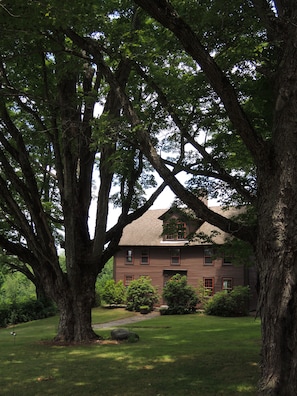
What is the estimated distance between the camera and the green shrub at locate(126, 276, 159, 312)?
36375mm

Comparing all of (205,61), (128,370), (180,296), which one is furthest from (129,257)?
(205,61)

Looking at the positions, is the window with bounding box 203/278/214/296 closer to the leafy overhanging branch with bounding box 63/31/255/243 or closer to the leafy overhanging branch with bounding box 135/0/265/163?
the leafy overhanging branch with bounding box 63/31/255/243

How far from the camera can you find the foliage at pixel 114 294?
39.3 m

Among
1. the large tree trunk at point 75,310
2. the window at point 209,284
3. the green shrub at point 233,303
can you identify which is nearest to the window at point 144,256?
the window at point 209,284

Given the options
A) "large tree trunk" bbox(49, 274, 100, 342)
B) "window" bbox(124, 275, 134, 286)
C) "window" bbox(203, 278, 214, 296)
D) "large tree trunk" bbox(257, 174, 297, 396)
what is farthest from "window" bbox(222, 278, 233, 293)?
"large tree trunk" bbox(257, 174, 297, 396)

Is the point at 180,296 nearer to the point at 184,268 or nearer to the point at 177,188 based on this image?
the point at 184,268

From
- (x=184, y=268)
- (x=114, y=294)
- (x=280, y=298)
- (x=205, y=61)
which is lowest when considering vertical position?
(x=114, y=294)

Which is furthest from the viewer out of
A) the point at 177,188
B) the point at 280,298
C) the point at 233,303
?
the point at 233,303

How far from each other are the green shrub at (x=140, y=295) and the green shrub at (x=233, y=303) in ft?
20.6

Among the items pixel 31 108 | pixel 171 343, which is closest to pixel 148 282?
pixel 171 343

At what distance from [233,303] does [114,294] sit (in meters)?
12.5

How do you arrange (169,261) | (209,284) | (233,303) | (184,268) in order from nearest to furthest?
(233,303) → (209,284) → (184,268) → (169,261)

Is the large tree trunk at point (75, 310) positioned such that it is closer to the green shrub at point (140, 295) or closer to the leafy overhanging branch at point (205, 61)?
the leafy overhanging branch at point (205, 61)

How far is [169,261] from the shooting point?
4034 centimetres
